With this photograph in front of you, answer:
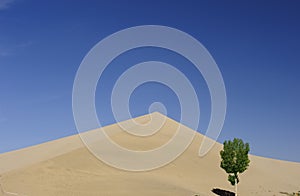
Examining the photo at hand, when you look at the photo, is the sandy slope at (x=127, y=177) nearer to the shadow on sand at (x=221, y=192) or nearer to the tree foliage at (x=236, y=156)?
the shadow on sand at (x=221, y=192)

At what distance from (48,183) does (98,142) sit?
120 ft

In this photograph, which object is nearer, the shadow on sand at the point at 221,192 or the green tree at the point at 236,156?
the green tree at the point at 236,156

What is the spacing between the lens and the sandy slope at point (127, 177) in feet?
152

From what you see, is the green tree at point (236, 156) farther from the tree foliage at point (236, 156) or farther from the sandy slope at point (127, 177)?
the sandy slope at point (127, 177)

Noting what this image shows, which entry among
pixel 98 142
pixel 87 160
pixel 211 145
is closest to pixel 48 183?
pixel 87 160

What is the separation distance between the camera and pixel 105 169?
6047 cm

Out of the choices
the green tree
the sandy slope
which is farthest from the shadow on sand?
the green tree

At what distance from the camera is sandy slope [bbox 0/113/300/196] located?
152ft

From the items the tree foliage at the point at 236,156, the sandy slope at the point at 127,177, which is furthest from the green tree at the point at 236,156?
the sandy slope at the point at 127,177

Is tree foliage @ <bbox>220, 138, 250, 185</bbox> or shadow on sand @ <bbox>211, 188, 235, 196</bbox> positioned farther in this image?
shadow on sand @ <bbox>211, 188, 235, 196</bbox>

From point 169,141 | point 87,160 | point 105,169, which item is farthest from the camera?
point 169,141

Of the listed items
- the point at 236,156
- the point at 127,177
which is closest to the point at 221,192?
the point at 236,156

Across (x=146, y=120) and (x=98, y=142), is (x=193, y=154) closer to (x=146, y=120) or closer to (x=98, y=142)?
(x=98, y=142)

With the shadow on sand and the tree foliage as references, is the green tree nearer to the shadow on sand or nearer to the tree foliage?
the tree foliage
